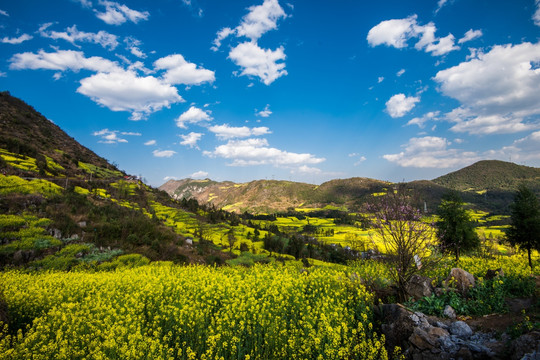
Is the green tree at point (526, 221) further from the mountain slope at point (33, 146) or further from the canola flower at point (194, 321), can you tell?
the mountain slope at point (33, 146)

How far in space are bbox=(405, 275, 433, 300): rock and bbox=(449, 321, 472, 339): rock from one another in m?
1.83

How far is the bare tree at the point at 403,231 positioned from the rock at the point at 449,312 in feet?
3.90

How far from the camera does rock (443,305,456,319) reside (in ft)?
22.4

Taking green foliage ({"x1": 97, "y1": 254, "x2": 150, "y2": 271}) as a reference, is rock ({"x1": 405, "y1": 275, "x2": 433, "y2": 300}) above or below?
above

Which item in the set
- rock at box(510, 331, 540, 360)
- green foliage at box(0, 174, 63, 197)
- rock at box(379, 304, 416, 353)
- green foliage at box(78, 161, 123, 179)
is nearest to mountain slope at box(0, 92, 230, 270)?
green foliage at box(0, 174, 63, 197)

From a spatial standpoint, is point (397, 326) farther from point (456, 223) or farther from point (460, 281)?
point (456, 223)

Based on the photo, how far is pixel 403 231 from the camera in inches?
320

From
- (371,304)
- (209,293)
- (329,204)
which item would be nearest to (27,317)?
(209,293)

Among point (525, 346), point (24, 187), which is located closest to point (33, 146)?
point (24, 187)

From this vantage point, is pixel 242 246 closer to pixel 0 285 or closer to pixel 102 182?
pixel 0 285

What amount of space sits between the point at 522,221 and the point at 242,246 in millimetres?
30547

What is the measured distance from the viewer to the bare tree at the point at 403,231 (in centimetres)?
802

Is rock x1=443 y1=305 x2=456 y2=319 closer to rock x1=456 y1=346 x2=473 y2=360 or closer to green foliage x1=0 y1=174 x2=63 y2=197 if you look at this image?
rock x1=456 y1=346 x2=473 y2=360

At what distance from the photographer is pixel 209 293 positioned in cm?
773
